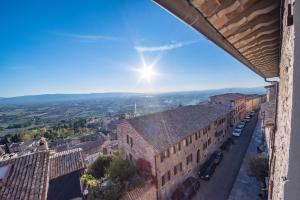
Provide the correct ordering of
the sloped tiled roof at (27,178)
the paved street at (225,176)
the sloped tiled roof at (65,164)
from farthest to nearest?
the paved street at (225,176), the sloped tiled roof at (65,164), the sloped tiled roof at (27,178)

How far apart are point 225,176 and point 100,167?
13145 millimetres

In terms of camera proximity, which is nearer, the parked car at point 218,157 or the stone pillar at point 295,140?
the stone pillar at point 295,140

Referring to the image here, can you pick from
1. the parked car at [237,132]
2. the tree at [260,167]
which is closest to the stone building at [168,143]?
the tree at [260,167]

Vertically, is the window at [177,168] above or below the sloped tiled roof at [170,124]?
below

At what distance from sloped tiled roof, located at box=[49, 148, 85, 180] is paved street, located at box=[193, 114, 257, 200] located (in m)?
10.9

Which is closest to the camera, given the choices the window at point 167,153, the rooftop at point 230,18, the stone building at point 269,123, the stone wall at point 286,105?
the stone wall at point 286,105

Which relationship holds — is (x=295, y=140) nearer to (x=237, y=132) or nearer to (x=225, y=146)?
(x=225, y=146)

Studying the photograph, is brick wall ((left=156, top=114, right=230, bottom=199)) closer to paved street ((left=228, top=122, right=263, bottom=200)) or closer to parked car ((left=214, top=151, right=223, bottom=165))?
parked car ((left=214, top=151, right=223, bottom=165))

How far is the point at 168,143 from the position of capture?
15516 mm

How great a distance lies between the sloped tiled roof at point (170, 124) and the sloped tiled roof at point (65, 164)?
594 cm

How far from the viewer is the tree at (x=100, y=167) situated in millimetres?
17562

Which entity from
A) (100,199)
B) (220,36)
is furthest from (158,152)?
(220,36)

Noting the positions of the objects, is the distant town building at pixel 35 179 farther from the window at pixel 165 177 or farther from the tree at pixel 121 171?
the window at pixel 165 177

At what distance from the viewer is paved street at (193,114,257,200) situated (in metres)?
16.2
